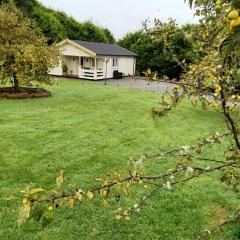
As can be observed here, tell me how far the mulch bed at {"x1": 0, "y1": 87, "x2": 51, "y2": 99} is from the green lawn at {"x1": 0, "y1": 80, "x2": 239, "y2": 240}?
1631 mm

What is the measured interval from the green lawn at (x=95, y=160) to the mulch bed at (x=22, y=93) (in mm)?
1631

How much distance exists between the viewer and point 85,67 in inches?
1582

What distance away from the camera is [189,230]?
643 centimetres

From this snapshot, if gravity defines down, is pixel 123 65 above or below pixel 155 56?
below

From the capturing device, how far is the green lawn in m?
6.37

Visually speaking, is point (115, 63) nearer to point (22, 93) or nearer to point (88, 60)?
point (88, 60)

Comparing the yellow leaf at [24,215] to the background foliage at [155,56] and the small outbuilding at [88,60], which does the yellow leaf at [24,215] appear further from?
the background foliage at [155,56]

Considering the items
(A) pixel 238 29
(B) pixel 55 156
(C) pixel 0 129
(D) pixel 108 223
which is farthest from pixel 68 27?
(A) pixel 238 29

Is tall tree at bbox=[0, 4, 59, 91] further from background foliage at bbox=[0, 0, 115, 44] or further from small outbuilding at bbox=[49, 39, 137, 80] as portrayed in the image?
background foliage at bbox=[0, 0, 115, 44]

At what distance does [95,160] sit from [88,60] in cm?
3131

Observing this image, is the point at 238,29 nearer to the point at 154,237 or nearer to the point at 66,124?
the point at 154,237

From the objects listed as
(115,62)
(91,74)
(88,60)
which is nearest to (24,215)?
(91,74)

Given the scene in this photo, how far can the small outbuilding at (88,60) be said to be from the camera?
38906 mm

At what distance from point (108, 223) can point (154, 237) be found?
0.81 m
